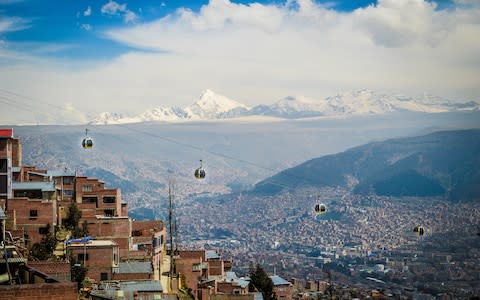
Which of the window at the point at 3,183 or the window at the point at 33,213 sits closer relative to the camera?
the window at the point at 33,213

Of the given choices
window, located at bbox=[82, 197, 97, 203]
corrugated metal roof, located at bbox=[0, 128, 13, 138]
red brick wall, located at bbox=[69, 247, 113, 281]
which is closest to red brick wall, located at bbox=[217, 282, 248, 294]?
red brick wall, located at bbox=[69, 247, 113, 281]

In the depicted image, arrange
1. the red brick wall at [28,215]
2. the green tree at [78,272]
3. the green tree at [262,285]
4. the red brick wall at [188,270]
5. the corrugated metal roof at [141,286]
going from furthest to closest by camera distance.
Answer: the green tree at [262,285], the red brick wall at [188,270], the red brick wall at [28,215], the green tree at [78,272], the corrugated metal roof at [141,286]

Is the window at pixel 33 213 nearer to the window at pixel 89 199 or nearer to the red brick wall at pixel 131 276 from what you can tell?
the red brick wall at pixel 131 276

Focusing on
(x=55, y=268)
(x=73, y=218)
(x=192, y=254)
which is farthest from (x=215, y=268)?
(x=55, y=268)

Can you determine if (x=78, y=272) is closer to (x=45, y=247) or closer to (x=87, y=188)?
(x=45, y=247)

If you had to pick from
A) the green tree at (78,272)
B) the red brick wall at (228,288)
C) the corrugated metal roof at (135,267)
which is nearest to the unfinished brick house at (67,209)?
the corrugated metal roof at (135,267)

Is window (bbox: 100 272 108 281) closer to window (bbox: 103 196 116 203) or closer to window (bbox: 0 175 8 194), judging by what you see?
window (bbox: 0 175 8 194)
